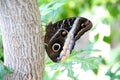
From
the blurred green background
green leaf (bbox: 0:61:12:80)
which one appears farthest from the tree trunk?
the blurred green background

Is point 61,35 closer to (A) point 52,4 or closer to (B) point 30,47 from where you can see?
(B) point 30,47

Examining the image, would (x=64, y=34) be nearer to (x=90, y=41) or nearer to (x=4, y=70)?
(x=4, y=70)

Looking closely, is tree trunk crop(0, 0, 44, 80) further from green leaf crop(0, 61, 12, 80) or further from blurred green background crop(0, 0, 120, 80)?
blurred green background crop(0, 0, 120, 80)

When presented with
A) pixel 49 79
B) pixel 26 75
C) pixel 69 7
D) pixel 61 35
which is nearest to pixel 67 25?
pixel 61 35

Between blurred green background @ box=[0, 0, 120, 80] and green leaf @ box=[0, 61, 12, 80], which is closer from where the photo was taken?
green leaf @ box=[0, 61, 12, 80]

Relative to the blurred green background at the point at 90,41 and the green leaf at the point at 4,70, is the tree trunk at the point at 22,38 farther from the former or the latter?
the blurred green background at the point at 90,41
